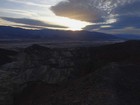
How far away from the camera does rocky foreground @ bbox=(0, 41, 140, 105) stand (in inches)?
1082

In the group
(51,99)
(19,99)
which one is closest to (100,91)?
(51,99)

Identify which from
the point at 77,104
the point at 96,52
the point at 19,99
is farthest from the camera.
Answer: the point at 96,52

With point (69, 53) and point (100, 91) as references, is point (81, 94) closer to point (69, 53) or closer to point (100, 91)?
point (100, 91)

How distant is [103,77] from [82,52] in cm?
2396

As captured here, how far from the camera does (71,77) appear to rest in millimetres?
43156

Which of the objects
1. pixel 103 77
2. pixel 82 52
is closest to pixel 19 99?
pixel 103 77

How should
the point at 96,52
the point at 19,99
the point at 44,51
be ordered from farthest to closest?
the point at 96,52, the point at 44,51, the point at 19,99

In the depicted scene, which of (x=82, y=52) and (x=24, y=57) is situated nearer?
(x=24, y=57)

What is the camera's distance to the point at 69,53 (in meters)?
53.0

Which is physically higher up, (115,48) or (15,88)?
(115,48)

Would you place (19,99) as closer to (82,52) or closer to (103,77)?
(103,77)

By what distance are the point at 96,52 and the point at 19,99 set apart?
22547 mm

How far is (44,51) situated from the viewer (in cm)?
5097

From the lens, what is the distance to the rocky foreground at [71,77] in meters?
27.5
